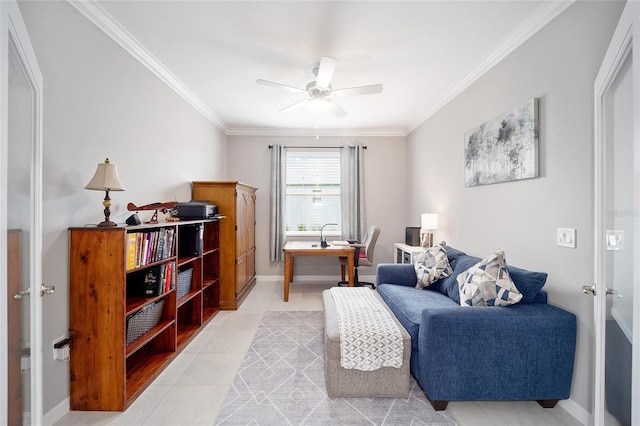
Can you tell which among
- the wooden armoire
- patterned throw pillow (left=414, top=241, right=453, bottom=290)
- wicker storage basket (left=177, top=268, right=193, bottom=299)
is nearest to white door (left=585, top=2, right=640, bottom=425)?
patterned throw pillow (left=414, top=241, right=453, bottom=290)

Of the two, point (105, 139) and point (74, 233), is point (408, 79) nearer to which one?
point (105, 139)

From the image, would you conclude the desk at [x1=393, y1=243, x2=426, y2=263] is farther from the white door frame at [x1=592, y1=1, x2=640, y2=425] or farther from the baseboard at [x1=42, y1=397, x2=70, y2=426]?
the baseboard at [x1=42, y1=397, x2=70, y2=426]

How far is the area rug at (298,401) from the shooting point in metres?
1.68

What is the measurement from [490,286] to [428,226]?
5.62 feet

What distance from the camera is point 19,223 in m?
1.14

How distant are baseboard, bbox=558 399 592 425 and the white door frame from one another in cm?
34

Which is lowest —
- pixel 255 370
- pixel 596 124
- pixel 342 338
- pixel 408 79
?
pixel 255 370

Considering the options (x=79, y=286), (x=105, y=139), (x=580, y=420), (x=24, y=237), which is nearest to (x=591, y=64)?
(x=580, y=420)

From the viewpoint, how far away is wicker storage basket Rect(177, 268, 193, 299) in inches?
106

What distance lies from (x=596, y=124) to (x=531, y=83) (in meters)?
0.80

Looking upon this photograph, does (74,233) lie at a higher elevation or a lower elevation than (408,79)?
lower

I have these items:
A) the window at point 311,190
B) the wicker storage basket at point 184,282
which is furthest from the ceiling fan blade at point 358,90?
the wicker storage basket at point 184,282

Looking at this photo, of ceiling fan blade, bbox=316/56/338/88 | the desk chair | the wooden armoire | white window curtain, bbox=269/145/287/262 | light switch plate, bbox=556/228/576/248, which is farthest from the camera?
white window curtain, bbox=269/145/287/262

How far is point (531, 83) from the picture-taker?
6.74ft
